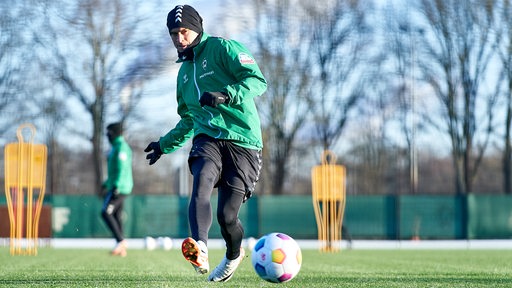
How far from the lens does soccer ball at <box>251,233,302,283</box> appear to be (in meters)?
Answer: 6.21

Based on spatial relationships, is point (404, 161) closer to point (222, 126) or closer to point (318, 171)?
point (318, 171)

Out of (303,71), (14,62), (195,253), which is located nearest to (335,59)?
(303,71)

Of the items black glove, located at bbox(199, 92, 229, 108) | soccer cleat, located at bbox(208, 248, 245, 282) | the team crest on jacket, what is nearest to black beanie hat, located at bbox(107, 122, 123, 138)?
soccer cleat, located at bbox(208, 248, 245, 282)

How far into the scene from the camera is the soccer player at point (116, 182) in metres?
13.4

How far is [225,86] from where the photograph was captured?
6.13 m

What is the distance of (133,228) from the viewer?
861 inches

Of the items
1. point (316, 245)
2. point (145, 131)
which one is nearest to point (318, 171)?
point (316, 245)

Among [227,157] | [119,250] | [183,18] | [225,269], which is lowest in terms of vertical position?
[119,250]

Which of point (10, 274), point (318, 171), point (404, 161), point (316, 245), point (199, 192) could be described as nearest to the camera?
point (199, 192)

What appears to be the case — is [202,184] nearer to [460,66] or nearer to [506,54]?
[460,66]

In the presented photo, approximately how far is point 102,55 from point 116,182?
12.1 metres

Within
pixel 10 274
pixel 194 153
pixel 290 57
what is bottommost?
pixel 10 274

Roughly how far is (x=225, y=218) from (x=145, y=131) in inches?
772

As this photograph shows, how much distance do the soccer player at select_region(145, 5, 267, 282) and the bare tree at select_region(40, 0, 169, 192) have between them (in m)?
18.8
